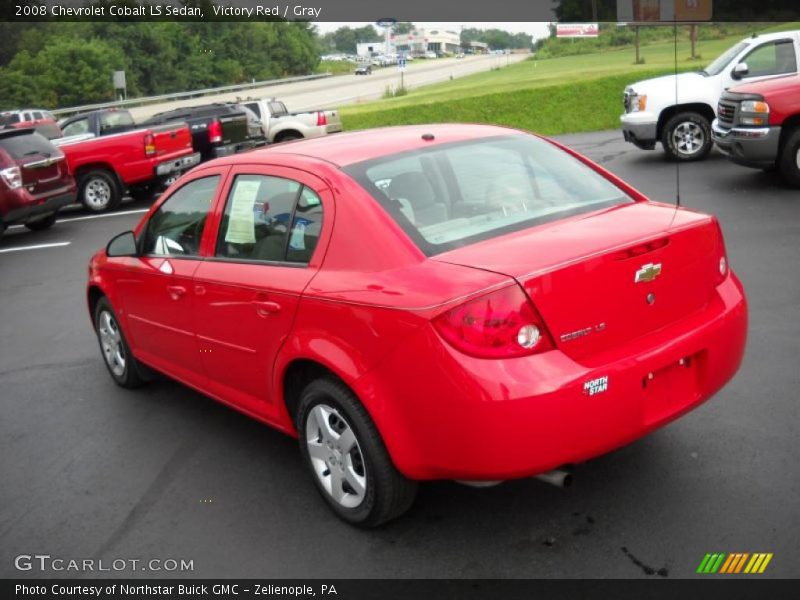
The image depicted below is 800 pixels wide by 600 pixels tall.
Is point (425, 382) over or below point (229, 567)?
over

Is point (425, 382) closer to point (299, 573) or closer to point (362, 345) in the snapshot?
point (362, 345)

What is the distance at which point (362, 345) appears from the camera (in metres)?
3.68

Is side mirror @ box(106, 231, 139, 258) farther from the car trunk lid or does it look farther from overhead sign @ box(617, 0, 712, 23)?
overhead sign @ box(617, 0, 712, 23)

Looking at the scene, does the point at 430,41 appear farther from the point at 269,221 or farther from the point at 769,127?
the point at 269,221

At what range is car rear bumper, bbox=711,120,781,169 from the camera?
11188 millimetres

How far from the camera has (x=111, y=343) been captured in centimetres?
633

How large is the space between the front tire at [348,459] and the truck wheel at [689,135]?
11718 millimetres

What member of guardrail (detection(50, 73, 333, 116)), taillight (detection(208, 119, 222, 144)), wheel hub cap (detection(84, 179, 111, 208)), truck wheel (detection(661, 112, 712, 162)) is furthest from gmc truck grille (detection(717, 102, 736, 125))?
guardrail (detection(50, 73, 333, 116))

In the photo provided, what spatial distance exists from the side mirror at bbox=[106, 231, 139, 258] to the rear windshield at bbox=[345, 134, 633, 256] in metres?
2.10

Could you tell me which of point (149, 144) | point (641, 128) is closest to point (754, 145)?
point (641, 128)

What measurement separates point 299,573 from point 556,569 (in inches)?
41.4

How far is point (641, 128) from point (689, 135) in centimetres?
76

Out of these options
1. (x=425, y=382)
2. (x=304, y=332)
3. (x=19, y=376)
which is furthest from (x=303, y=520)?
(x=19, y=376)
